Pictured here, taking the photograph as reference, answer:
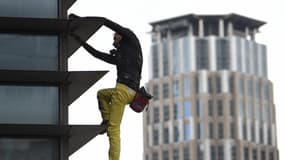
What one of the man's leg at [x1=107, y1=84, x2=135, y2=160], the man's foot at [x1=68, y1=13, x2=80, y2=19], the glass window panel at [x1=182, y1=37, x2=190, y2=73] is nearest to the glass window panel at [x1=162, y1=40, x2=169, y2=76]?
the glass window panel at [x1=182, y1=37, x2=190, y2=73]

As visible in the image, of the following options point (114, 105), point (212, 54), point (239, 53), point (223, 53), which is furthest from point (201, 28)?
point (114, 105)

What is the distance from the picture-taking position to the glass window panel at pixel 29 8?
2430 centimetres

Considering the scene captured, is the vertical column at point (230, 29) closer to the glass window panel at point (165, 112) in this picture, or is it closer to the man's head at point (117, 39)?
the glass window panel at point (165, 112)

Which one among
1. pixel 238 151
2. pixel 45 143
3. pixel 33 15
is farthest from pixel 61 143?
pixel 238 151

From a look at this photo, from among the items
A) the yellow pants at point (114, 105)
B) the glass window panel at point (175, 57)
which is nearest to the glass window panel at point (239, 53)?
the glass window panel at point (175, 57)

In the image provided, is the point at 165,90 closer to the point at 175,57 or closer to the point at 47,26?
the point at 175,57

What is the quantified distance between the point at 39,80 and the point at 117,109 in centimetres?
301

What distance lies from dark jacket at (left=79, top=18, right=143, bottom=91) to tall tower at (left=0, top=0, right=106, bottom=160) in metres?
1.42

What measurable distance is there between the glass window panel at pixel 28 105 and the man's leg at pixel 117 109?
258 centimetres

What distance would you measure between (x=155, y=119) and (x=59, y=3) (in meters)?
173

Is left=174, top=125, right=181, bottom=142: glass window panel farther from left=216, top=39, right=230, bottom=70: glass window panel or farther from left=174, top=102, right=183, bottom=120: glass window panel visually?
left=216, top=39, right=230, bottom=70: glass window panel

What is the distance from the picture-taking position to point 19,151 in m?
→ 22.6

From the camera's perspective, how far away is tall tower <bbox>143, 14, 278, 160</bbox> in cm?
19250

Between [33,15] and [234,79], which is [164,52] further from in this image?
[33,15]
